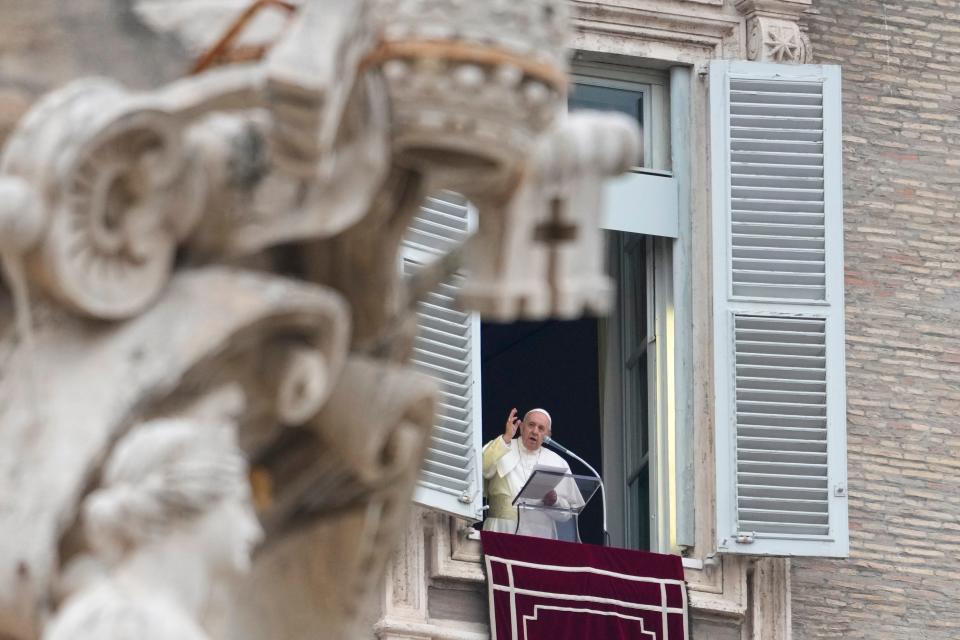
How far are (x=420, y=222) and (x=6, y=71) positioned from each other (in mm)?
14462

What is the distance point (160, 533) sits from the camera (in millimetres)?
5281

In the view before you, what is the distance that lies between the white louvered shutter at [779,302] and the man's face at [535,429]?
1684 millimetres

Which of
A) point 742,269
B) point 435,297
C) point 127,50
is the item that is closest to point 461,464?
point 435,297

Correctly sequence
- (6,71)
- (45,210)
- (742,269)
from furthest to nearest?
(742,269) < (6,71) < (45,210)

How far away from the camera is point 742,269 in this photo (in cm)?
2161

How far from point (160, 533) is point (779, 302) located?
53.8 feet

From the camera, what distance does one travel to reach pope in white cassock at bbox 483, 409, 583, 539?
1986cm

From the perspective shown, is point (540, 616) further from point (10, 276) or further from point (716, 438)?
point (10, 276)

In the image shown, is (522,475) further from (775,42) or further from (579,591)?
(775,42)

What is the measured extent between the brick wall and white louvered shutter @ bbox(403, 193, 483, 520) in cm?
219

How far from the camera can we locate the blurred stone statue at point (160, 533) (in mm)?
5191

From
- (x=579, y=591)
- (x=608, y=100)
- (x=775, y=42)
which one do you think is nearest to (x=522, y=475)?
(x=579, y=591)

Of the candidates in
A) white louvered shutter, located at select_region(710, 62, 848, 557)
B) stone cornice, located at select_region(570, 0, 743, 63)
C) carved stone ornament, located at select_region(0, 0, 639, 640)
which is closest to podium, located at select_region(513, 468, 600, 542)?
white louvered shutter, located at select_region(710, 62, 848, 557)

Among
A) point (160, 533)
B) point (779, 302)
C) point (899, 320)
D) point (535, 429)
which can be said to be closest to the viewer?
point (160, 533)
